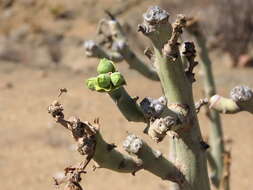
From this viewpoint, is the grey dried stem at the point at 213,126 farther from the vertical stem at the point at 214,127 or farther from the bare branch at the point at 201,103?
the bare branch at the point at 201,103

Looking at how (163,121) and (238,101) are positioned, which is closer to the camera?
(163,121)

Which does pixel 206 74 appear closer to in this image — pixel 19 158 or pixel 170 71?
pixel 170 71

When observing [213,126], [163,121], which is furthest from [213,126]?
[163,121]

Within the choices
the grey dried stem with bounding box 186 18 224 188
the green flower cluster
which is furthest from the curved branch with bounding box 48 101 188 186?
the grey dried stem with bounding box 186 18 224 188

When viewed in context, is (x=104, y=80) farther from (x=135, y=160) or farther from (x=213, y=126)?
(x=213, y=126)

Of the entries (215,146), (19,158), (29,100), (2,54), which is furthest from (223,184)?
(2,54)

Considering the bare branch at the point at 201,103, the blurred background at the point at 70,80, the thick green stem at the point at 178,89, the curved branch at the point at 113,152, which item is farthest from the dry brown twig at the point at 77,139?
the blurred background at the point at 70,80
